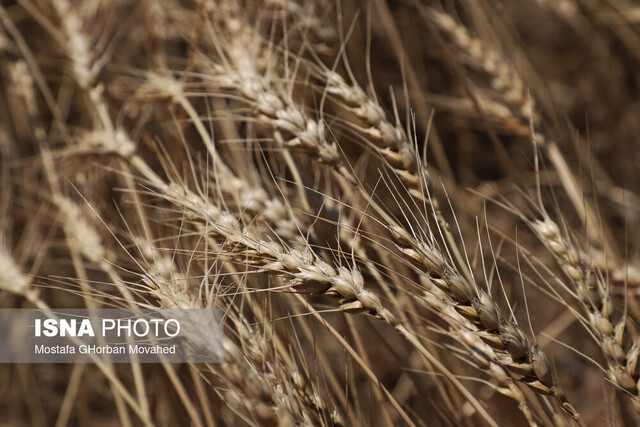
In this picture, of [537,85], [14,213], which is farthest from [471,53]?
[14,213]

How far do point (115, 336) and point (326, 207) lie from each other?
1.38 feet

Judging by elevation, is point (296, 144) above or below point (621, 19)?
below

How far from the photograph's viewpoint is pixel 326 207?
2.55 ft

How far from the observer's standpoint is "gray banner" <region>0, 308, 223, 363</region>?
54 cm

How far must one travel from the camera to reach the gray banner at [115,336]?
541mm

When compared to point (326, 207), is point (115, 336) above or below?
below

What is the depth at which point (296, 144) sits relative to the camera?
26.6 inches

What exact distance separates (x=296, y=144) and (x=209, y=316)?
26 centimetres

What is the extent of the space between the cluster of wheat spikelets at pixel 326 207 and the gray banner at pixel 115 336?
2 cm

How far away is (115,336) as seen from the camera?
0.84m

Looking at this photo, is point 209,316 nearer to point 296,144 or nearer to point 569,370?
point 296,144

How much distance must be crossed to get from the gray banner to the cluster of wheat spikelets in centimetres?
2

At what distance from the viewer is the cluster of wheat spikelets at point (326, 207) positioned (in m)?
0.57

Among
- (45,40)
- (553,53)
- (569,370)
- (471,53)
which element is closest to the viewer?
(471,53)
